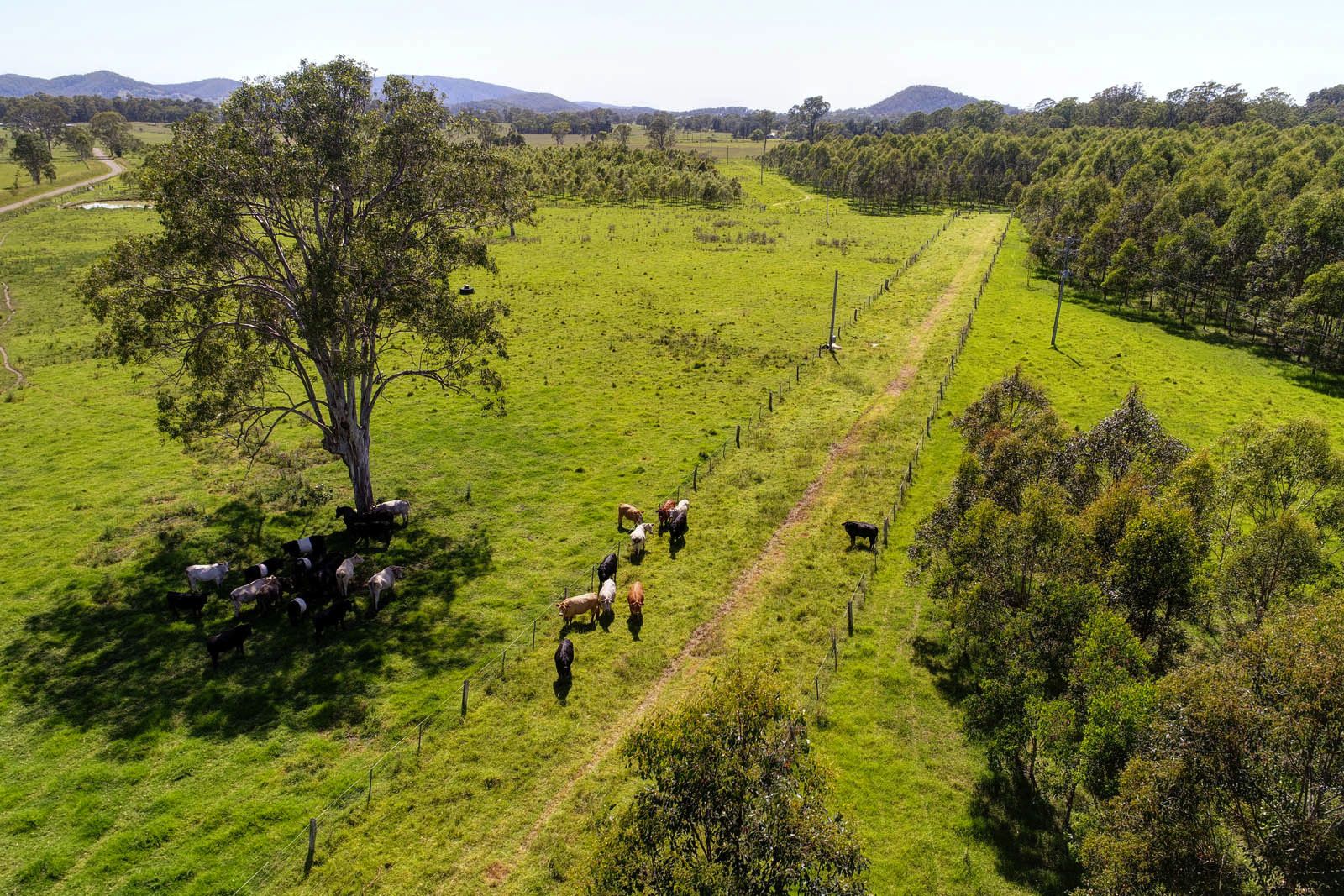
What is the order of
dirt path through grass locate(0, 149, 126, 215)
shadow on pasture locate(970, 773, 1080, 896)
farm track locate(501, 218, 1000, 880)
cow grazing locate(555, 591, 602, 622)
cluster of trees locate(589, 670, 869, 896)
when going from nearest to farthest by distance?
cluster of trees locate(589, 670, 869, 896)
shadow on pasture locate(970, 773, 1080, 896)
farm track locate(501, 218, 1000, 880)
cow grazing locate(555, 591, 602, 622)
dirt path through grass locate(0, 149, 126, 215)

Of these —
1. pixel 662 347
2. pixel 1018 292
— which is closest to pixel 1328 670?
pixel 662 347

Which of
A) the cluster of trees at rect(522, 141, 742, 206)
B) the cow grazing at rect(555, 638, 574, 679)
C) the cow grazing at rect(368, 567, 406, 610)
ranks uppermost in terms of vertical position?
the cluster of trees at rect(522, 141, 742, 206)

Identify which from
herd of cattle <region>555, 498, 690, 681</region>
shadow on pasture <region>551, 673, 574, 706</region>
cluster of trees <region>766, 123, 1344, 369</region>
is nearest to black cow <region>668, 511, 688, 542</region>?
herd of cattle <region>555, 498, 690, 681</region>

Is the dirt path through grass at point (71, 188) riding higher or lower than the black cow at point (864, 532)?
higher

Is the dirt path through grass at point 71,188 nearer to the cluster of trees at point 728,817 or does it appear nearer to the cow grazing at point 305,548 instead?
the cow grazing at point 305,548

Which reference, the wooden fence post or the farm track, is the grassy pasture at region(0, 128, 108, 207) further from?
the wooden fence post

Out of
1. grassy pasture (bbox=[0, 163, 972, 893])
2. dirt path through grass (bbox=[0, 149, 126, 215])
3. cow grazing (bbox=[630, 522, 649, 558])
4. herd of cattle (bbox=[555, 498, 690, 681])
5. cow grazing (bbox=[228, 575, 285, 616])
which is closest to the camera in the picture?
grassy pasture (bbox=[0, 163, 972, 893])

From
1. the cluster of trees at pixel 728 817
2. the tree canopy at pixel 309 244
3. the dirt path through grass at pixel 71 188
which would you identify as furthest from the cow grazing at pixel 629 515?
the dirt path through grass at pixel 71 188

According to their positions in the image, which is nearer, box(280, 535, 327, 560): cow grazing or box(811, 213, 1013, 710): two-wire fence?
box(811, 213, 1013, 710): two-wire fence
